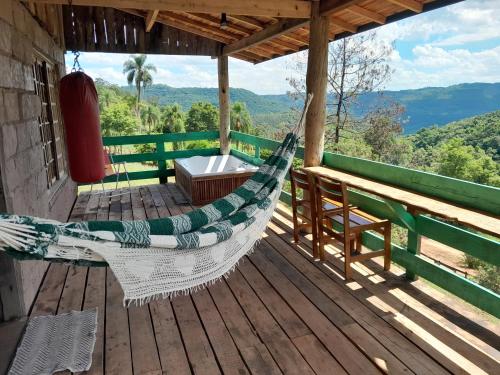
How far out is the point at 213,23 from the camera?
4547 millimetres

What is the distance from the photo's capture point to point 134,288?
1.56m

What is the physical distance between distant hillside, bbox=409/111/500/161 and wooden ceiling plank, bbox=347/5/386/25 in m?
19.5

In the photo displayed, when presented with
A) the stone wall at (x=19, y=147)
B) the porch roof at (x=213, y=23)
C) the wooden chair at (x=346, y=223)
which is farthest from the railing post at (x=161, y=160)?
the wooden chair at (x=346, y=223)

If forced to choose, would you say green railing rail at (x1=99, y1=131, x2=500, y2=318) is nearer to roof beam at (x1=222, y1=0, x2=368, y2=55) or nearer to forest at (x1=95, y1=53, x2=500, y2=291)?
roof beam at (x1=222, y1=0, x2=368, y2=55)

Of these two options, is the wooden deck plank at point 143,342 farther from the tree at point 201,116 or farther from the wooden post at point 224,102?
the tree at point 201,116

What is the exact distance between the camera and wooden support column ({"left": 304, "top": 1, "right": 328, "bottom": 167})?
9.98ft

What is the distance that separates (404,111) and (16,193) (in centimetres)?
1673

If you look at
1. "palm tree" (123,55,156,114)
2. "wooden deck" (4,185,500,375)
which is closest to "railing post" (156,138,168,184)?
"wooden deck" (4,185,500,375)

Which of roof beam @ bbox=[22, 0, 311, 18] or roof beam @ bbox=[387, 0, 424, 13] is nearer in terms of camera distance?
roof beam @ bbox=[387, 0, 424, 13]

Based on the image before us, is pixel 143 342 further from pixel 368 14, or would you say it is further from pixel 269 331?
pixel 368 14

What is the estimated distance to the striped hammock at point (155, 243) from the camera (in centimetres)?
123

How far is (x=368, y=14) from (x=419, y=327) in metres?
2.36

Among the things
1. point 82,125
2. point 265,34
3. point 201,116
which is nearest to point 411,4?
point 265,34

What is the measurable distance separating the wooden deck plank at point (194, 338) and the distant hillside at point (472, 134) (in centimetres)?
2103
